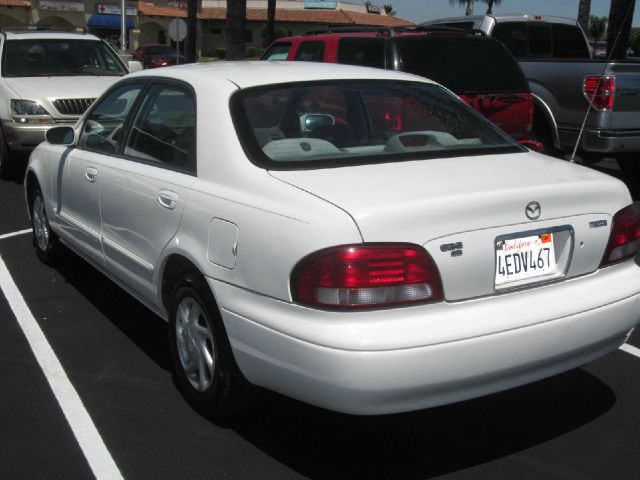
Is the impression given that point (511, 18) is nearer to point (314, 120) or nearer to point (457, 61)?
point (457, 61)

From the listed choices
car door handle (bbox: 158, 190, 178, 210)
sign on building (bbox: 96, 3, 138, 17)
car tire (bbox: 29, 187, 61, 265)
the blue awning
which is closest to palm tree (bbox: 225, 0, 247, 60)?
car tire (bbox: 29, 187, 61, 265)

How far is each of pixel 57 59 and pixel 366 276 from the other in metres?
9.12

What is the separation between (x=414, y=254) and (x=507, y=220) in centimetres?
44

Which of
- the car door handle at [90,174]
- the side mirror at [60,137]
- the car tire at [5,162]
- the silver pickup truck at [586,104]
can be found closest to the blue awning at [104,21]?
the car tire at [5,162]

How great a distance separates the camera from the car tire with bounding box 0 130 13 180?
10.2 m

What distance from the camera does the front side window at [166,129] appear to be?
4.03 meters

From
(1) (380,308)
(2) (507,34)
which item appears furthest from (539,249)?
(2) (507,34)

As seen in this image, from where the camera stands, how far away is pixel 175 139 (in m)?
4.17

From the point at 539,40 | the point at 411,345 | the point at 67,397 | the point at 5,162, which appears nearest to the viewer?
the point at 411,345

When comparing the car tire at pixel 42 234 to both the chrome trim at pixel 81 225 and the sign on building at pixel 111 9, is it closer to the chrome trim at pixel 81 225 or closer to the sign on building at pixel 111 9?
the chrome trim at pixel 81 225

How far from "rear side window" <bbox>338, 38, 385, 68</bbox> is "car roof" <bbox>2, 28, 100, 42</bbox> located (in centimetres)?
473

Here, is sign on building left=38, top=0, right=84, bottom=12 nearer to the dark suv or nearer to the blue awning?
the blue awning

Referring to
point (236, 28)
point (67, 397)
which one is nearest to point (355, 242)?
point (67, 397)

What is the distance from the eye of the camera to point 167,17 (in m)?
61.4
